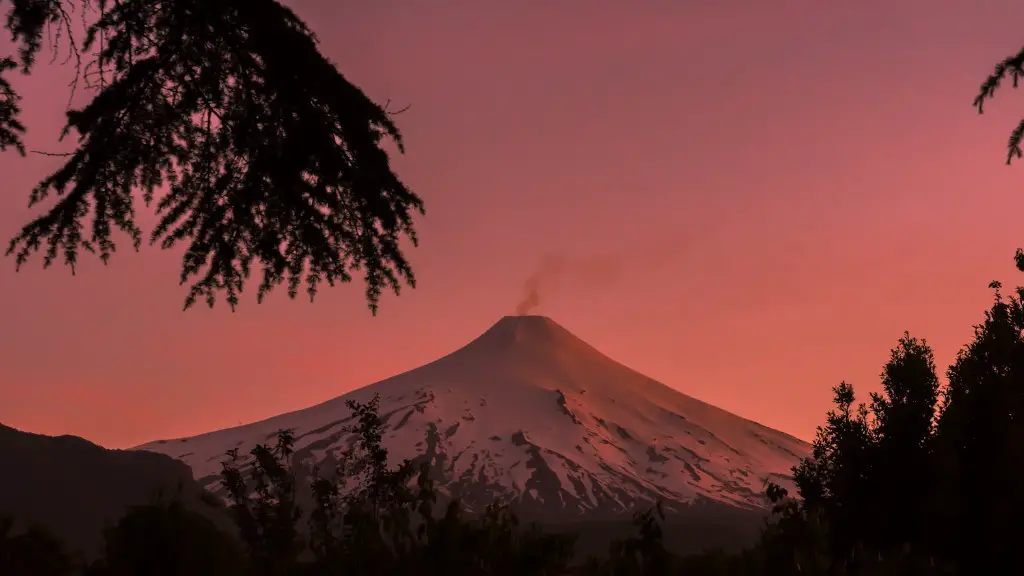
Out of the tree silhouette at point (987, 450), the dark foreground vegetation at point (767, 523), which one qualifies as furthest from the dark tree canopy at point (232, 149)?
the tree silhouette at point (987, 450)

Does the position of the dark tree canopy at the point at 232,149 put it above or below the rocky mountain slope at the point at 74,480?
above

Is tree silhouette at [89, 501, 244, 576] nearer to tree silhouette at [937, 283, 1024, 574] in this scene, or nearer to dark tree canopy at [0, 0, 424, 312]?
dark tree canopy at [0, 0, 424, 312]

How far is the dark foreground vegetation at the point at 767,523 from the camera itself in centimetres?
562

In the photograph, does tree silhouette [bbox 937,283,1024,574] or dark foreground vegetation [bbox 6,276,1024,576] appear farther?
tree silhouette [bbox 937,283,1024,574]

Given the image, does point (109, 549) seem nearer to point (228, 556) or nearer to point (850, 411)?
point (228, 556)

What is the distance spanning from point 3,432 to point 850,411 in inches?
1381

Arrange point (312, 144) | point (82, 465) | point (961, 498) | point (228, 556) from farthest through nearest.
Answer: point (82, 465), point (961, 498), point (312, 144), point (228, 556)

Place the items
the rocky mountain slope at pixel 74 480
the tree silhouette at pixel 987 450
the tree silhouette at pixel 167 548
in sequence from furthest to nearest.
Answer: the rocky mountain slope at pixel 74 480 < the tree silhouette at pixel 987 450 < the tree silhouette at pixel 167 548

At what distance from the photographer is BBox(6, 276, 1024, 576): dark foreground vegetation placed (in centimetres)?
562

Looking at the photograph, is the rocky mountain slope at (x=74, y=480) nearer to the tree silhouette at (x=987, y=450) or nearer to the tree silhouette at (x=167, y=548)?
the tree silhouette at (x=987, y=450)

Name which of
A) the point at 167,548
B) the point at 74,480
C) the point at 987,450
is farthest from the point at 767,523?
the point at 74,480

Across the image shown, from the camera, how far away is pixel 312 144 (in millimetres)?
10555

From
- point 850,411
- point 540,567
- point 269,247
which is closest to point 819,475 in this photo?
point 850,411

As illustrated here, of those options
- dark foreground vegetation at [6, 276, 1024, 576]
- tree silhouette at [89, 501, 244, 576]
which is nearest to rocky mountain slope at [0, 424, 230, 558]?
dark foreground vegetation at [6, 276, 1024, 576]
